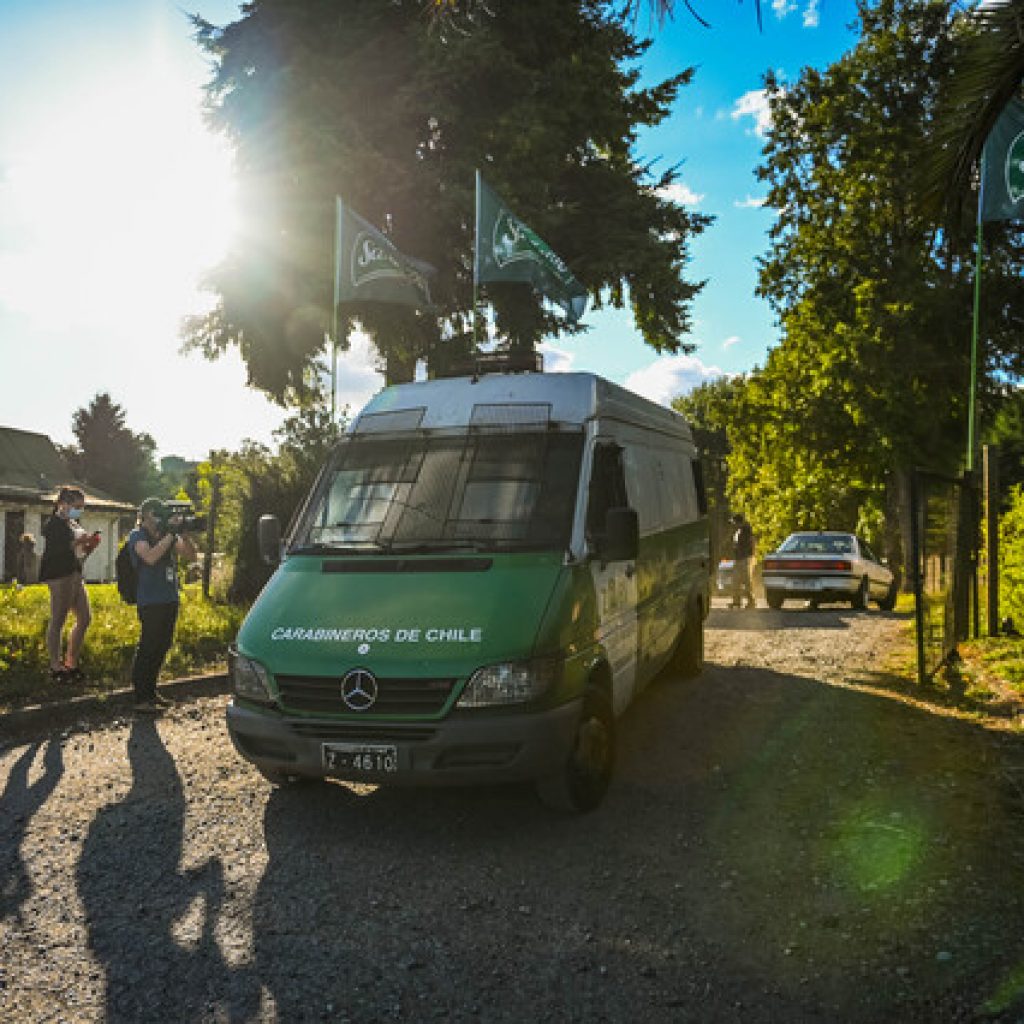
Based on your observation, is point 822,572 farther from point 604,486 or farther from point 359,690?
point 359,690

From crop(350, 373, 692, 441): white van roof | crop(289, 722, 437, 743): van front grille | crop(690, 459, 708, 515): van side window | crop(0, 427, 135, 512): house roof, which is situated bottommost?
crop(289, 722, 437, 743): van front grille

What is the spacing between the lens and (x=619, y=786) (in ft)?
18.5

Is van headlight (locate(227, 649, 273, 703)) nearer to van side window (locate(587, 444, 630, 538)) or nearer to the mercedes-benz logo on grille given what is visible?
the mercedes-benz logo on grille

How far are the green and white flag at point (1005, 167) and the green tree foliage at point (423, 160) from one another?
10.0 metres

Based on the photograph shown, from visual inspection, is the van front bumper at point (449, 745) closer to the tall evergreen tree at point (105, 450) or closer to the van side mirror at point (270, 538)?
the van side mirror at point (270, 538)

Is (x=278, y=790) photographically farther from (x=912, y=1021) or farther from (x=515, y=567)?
(x=912, y=1021)

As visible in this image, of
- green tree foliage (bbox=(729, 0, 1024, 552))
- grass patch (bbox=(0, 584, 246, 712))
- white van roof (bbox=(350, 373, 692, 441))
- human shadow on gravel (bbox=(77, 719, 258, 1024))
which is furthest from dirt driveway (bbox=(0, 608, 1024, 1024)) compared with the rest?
green tree foliage (bbox=(729, 0, 1024, 552))

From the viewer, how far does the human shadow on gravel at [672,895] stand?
10.5 feet

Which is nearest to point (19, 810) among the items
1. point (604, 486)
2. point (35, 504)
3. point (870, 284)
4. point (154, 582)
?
point (154, 582)

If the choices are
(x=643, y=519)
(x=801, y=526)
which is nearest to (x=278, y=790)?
(x=643, y=519)

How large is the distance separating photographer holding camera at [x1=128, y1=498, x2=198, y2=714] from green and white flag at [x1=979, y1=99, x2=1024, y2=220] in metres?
7.97

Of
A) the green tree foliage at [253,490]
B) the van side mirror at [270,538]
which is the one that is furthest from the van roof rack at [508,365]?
the green tree foliage at [253,490]

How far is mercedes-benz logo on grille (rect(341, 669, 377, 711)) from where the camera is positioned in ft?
15.0

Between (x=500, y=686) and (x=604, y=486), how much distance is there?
1810 millimetres
